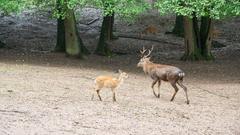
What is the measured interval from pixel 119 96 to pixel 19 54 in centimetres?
1040

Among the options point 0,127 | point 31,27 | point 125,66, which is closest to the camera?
point 0,127

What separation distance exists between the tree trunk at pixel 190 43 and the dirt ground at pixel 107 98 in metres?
0.63

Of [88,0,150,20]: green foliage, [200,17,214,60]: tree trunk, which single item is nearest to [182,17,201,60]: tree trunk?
[200,17,214,60]: tree trunk

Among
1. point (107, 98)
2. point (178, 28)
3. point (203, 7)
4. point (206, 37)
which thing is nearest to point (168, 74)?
point (107, 98)

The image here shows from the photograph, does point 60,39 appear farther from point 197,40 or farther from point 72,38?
point 197,40

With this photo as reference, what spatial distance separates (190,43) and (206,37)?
1.16 metres

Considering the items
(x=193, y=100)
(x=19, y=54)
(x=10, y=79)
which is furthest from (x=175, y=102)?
(x=19, y=54)

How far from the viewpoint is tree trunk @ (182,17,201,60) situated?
22.4 meters

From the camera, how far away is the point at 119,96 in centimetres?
1352

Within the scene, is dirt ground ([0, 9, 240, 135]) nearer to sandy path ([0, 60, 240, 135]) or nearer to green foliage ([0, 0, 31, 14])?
sandy path ([0, 60, 240, 135])

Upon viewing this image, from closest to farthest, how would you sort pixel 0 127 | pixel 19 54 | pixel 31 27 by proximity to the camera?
pixel 0 127, pixel 19 54, pixel 31 27

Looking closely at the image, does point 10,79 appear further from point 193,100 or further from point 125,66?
point 125,66

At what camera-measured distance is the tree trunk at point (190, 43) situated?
882 inches

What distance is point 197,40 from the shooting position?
23203mm
